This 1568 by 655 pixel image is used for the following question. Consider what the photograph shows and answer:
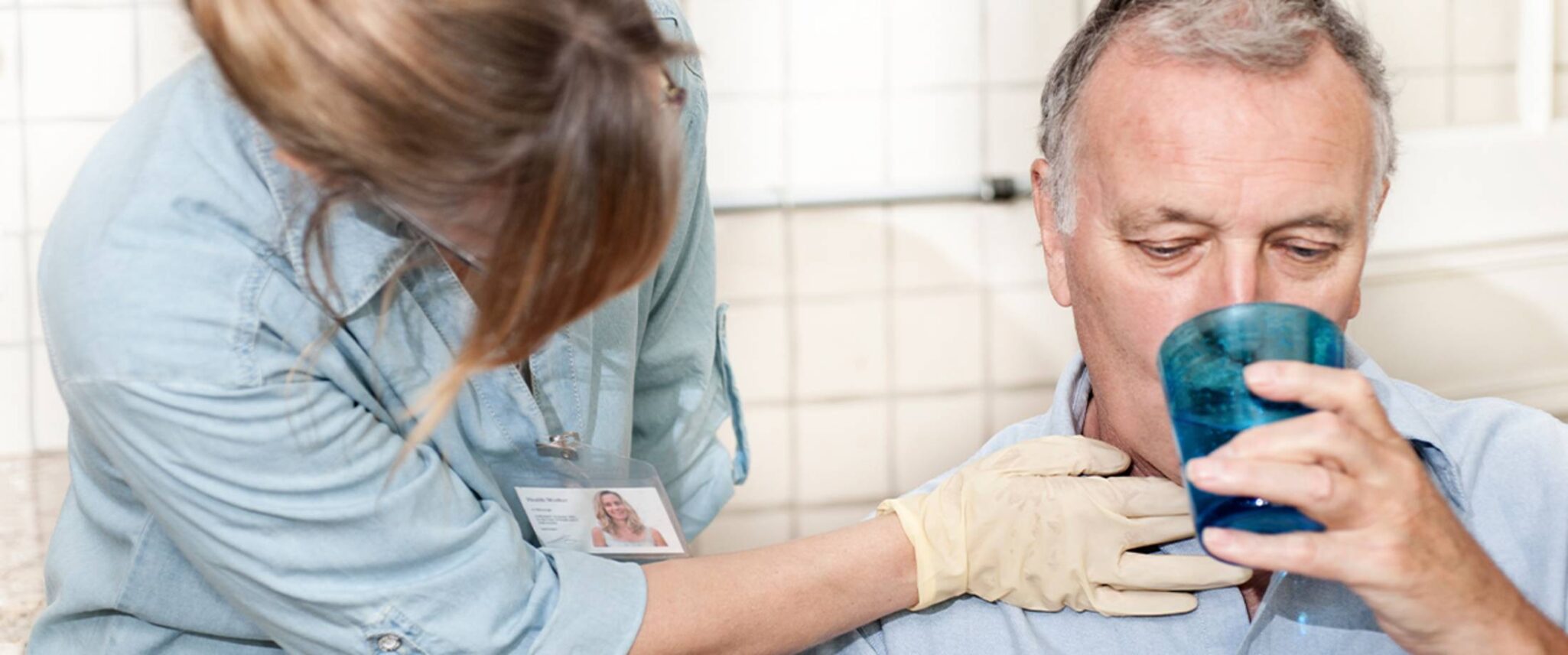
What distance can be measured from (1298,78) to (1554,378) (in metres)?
1.51

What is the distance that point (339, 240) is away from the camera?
3.19ft

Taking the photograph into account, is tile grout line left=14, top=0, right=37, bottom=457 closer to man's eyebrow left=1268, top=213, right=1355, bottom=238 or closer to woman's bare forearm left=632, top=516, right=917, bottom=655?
woman's bare forearm left=632, top=516, right=917, bottom=655

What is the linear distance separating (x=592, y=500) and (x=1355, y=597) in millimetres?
668

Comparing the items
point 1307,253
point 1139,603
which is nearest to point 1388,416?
point 1307,253

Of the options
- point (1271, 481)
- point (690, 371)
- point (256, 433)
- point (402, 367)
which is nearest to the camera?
point (1271, 481)

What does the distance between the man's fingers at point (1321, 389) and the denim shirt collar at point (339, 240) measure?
60 centimetres

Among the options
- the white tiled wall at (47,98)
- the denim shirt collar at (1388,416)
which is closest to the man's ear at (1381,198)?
the denim shirt collar at (1388,416)

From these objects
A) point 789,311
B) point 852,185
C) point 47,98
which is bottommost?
point 789,311

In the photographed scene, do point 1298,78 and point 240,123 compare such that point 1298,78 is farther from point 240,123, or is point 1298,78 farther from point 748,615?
point 240,123

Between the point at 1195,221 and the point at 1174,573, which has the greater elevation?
the point at 1195,221

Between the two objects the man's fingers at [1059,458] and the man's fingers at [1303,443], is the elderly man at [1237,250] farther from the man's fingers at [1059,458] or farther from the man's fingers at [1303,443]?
the man's fingers at [1303,443]

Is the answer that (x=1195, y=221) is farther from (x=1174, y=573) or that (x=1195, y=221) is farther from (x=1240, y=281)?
(x=1174, y=573)

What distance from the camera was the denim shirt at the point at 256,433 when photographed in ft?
2.92

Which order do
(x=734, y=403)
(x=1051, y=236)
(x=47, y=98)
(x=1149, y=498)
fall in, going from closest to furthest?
(x=1149, y=498)
(x=1051, y=236)
(x=734, y=403)
(x=47, y=98)
